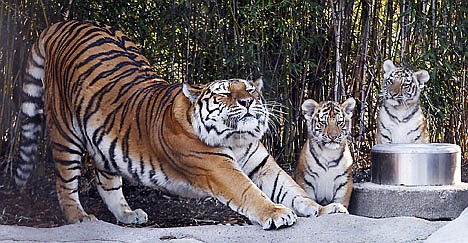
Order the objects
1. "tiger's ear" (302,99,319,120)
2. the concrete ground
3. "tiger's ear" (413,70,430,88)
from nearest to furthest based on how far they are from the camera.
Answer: the concrete ground, "tiger's ear" (302,99,319,120), "tiger's ear" (413,70,430,88)

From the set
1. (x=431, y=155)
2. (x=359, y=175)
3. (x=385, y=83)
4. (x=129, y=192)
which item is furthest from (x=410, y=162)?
(x=129, y=192)

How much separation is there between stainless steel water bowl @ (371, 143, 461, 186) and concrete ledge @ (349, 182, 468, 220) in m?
0.06

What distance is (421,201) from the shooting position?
3885 mm

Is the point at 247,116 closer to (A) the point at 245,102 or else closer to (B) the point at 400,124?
(A) the point at 245,102

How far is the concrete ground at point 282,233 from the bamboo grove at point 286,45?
1803mm

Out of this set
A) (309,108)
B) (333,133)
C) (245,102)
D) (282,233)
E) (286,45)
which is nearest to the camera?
(282,233)

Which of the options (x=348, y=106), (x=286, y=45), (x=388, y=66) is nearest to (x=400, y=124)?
(x=388, y=66)

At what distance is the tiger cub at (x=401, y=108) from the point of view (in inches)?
181

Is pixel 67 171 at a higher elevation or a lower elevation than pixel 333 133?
lower

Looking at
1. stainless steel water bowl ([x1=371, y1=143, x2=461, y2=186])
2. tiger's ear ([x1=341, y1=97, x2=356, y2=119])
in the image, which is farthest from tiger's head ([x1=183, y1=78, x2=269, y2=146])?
stainless steel water bowl ([x1=371, y1=143, x2=461, y2=186])

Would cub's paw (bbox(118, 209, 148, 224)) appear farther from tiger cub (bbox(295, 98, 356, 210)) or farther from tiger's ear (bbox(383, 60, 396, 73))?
tiger's ear (bbox(383, 60, 396, 73))

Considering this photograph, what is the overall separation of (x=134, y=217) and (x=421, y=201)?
1.50 m

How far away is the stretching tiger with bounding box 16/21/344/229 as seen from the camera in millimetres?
3607

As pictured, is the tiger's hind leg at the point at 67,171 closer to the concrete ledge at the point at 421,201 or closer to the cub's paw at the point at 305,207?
the cub's paw at the point at 305,207
